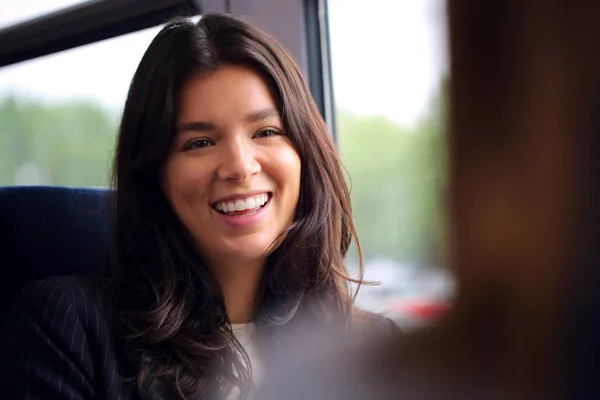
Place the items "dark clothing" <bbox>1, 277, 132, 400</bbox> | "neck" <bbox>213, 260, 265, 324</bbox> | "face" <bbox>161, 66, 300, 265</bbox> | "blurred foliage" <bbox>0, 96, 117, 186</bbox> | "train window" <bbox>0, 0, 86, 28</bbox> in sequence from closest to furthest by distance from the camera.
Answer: "dark clothing" <bbox>1, 277, 132, 400</bbox>, "face" <bbox>161, 66, 300, 265</bbox>, "neck" <bbox>213, 260, 265, 324</bbox>, "train window" <bbox>0, 0, 86, 28</bbox>, "blurred foliage" <bbox>0, 96, 117, 186</bbox>

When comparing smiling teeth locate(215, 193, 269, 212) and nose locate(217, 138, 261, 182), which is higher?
nose locate(217, 138, 261, 182)

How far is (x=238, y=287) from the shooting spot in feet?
3.68

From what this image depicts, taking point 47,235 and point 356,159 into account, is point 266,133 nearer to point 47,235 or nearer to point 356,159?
point 356,159

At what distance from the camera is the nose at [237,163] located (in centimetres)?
98

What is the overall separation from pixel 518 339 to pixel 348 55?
104 centimetres

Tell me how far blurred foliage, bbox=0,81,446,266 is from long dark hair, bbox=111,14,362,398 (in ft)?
0.28

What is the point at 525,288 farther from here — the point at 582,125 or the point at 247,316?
the point at 247,316

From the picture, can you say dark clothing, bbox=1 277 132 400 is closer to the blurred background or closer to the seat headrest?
the seat headrest

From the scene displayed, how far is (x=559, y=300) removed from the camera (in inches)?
6.9

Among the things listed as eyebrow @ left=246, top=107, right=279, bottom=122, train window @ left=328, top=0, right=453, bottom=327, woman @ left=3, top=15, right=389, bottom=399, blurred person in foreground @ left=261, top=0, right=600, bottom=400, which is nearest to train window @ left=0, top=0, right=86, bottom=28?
woman @ left=3, top=15, right=389, bottom=399

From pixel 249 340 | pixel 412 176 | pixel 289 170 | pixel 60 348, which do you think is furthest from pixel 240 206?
pixel 412 176

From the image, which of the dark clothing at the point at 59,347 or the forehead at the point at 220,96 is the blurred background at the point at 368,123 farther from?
the dark clothing at the point at 59,347

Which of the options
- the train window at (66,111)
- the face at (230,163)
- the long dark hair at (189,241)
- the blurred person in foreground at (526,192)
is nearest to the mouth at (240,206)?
the face at (230,163)

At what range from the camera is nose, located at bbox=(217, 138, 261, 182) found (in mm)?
979
